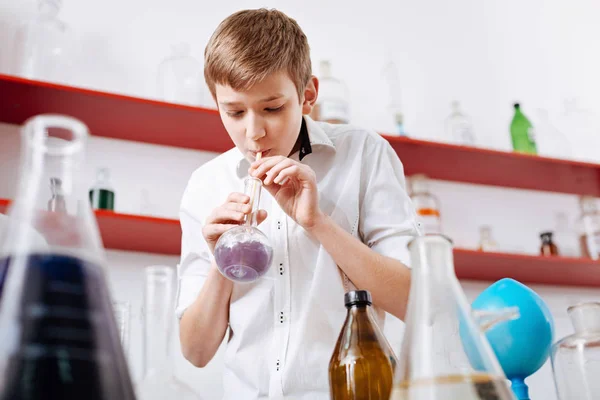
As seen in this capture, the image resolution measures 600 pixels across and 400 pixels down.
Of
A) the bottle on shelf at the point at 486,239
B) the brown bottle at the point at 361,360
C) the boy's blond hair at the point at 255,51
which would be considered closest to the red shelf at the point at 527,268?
the bottle on shelf at the point at 486,239

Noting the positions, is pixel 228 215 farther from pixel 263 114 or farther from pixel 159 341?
pixel 159 341

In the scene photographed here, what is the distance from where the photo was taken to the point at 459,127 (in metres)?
2.66

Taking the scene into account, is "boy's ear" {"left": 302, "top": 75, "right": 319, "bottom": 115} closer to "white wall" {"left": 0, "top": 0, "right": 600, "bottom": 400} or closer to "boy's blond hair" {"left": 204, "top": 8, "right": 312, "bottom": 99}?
"boy's blond hair" {"left": 204, "top": 8, "right": 312, "bottom": 99}

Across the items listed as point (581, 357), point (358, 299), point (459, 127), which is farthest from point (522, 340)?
point (459, 127)

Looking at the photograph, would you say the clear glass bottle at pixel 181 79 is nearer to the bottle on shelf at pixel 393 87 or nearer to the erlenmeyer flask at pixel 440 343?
the bottle on shelf at pixel 393 87

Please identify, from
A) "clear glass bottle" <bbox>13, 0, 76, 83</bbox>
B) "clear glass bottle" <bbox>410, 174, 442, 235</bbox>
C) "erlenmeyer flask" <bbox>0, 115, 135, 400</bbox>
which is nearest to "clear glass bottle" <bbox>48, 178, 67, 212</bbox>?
"erlenmeyer flask" <bbox>0, 115, 135, 400</bbox>

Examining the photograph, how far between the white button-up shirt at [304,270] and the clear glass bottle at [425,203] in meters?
0.95

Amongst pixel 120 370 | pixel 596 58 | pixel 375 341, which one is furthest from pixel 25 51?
pixel 596 58

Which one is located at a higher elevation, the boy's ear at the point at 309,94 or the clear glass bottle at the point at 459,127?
the clear glass bottle at the point at 459,127

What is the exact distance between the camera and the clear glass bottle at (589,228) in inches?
101

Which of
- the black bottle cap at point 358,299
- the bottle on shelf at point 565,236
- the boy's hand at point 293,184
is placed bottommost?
the black bottle cap at point 358,299

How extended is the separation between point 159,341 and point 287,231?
79cm

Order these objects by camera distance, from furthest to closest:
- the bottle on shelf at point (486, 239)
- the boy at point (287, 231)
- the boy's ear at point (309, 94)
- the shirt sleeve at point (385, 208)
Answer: the bottle on shelf at point (486, 239)
the boy's ear at point (309, 94)
the shirt sleeve at point (385, 208)
the boy at point (287, 231)

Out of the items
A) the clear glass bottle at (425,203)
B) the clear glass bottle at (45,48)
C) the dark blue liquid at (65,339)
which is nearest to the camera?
the dark blue liquid at (65,339)
